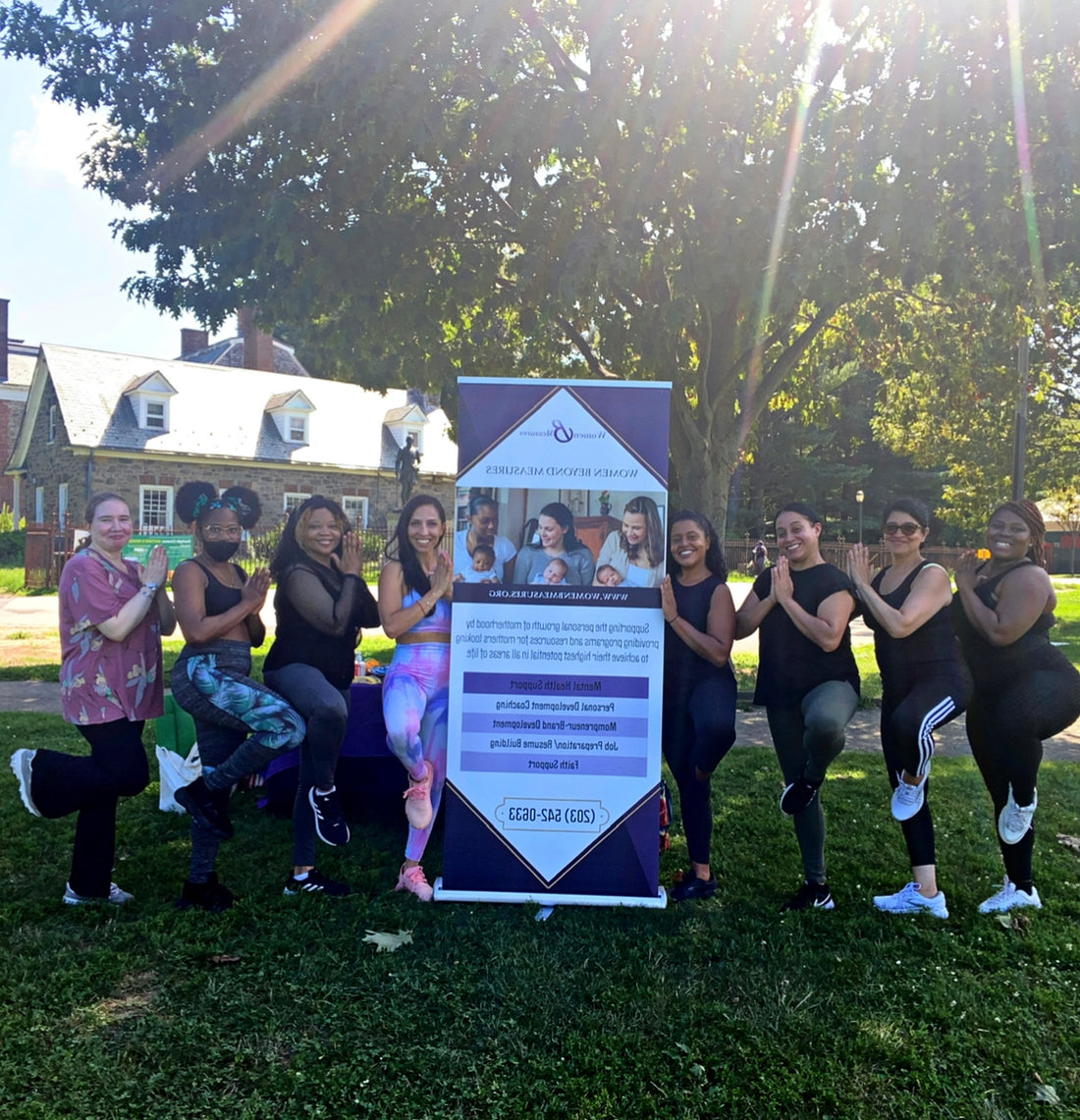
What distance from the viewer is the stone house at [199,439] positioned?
28.4m

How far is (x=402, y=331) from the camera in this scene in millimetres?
9695

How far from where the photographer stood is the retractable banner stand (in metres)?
4.23

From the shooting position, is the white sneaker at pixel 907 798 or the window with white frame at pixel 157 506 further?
the window with white frame at pixel 157 506

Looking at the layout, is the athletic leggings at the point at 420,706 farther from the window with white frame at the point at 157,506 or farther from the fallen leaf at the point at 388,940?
the window with white frame at the point at 157,506

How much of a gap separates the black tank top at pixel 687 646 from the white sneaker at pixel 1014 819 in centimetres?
143

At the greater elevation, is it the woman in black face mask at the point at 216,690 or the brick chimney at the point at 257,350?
the brick chimney at the point at 257,350

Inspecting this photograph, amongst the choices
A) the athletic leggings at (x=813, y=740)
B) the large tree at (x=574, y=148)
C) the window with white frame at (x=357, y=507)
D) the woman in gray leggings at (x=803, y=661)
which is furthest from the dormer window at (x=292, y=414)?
the athletic leggings at (x=813, y=740)

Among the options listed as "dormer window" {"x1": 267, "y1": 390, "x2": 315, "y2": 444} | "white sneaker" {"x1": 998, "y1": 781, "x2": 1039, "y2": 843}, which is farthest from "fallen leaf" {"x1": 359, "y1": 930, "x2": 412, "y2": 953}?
"dormer window" {"x1": 267, "y1": 390, "x2": 315, "y2": 444}

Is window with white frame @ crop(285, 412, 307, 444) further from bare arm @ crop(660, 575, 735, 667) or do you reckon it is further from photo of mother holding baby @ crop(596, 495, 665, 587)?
bare arm @ crop(660, 575, 735, 667)

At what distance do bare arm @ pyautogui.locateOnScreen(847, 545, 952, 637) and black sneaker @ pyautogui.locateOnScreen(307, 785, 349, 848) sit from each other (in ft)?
8.77

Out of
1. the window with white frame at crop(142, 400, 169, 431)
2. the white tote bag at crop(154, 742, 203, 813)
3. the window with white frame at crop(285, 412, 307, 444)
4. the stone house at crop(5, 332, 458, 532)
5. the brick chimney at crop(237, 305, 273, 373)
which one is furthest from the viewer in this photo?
the brick chimney at crop(237, 305, 273, 373)

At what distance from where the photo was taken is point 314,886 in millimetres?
4270

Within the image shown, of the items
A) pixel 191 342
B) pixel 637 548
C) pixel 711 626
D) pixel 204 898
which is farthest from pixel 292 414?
pixel 711 626

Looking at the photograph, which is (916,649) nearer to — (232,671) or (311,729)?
(311,729)
